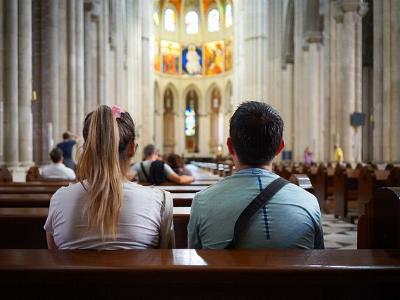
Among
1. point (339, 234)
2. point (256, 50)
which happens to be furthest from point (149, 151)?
point (256, 50)

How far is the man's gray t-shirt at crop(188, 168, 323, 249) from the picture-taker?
215 cm

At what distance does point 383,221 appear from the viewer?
1874mm

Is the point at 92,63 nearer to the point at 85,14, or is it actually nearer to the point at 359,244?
the point at 85,14

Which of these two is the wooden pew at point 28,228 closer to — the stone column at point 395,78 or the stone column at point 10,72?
the stone column at point 10,72

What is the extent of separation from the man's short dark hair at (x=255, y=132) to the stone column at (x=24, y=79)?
10.9 metres

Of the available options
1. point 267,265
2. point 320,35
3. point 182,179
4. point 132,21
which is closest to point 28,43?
point 182,179

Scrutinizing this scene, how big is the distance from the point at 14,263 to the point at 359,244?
1326 mm

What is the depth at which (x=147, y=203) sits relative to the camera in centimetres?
239

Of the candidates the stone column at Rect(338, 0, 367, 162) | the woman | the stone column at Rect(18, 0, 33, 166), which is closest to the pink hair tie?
the woman

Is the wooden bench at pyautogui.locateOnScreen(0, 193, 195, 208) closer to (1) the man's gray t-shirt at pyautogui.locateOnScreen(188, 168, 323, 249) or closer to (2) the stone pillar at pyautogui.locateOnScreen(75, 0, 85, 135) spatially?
(1) the man's gray t-shirt at pyautogui.locateOnScreen(188, 168, 323, 249)

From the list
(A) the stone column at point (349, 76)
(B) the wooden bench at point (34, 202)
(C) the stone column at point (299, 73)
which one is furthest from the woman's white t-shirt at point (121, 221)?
(C) the stone column at point (299, 73)

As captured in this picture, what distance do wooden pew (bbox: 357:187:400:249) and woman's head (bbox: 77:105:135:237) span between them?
979mm

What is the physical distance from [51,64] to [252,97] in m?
23.2
